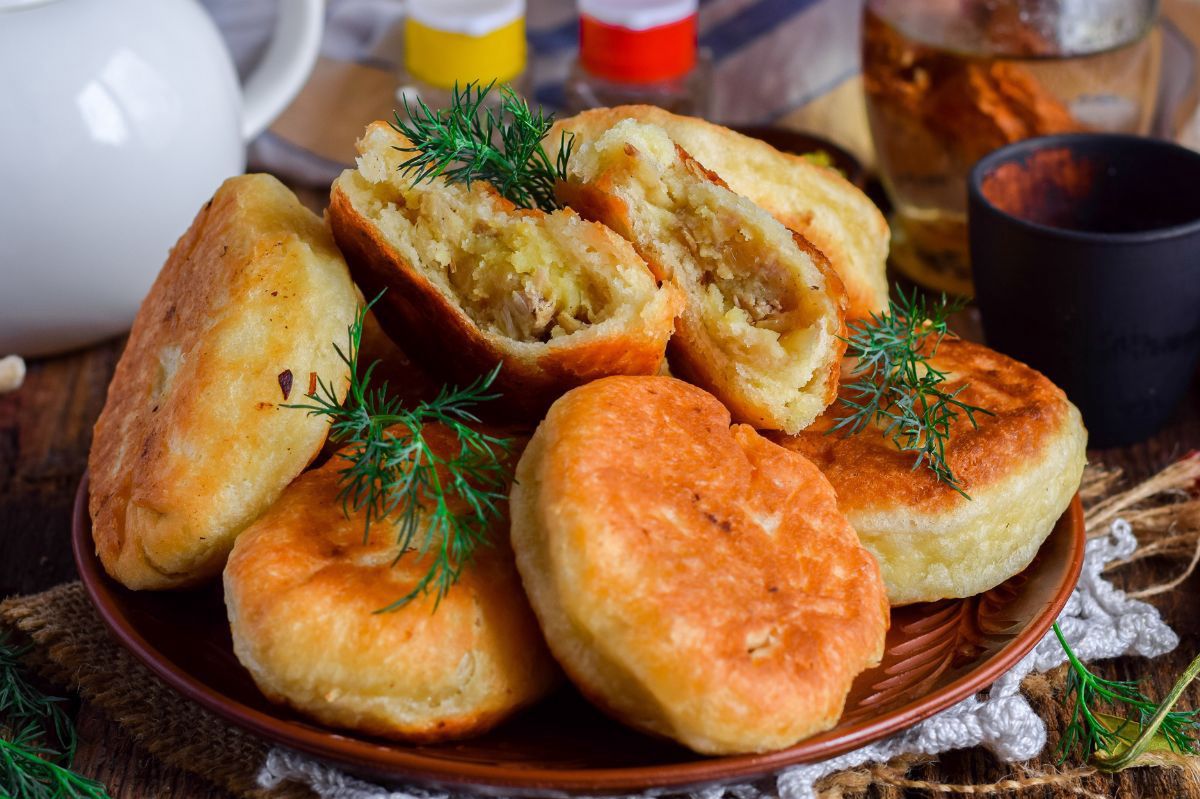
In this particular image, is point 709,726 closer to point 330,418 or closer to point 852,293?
point 330,418

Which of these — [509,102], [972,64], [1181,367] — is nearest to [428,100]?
[972,64]

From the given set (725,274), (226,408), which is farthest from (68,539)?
(725,274)

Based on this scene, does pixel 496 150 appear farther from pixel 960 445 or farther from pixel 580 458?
pixel 960 445

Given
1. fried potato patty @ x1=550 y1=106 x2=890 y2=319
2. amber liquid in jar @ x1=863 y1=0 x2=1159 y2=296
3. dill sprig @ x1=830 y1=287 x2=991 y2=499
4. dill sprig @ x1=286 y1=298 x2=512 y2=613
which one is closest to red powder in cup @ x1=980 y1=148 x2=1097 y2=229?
amber liquid in jar @ x1=863 y1=0 x2=1159 y2=296

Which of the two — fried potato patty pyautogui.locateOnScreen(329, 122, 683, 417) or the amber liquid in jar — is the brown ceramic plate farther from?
the amber liquid in jar

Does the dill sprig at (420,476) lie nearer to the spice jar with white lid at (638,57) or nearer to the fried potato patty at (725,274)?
the fried potato patty at (725,274)
